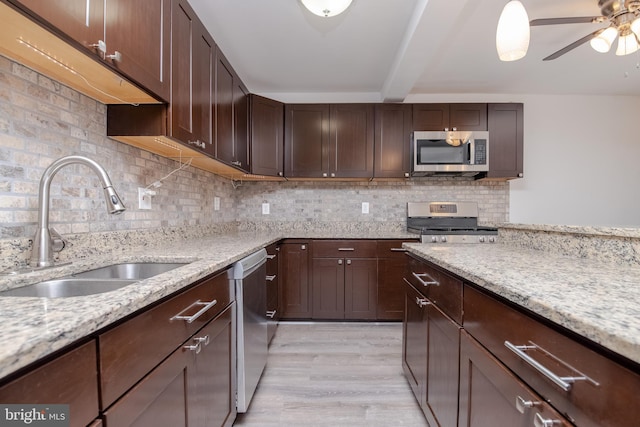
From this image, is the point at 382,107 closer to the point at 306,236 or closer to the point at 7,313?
the point at 306,236

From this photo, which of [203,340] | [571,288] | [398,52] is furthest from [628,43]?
[203,340]

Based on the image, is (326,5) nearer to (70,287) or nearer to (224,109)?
(224,109)

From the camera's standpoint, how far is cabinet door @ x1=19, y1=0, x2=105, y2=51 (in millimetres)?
773

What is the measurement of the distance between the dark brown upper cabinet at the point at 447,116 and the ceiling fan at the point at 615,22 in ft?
3.79

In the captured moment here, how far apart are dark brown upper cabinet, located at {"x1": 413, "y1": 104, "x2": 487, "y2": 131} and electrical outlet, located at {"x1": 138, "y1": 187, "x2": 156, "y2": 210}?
2.52 metres

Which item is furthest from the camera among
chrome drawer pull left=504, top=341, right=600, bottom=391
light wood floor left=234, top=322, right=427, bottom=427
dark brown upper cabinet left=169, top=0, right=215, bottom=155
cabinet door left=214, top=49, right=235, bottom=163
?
cabinet door left=214, top=49, right=235, bottom=163

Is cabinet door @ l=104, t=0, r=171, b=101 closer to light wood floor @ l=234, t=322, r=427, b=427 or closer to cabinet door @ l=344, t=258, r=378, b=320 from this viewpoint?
light wood floor @ l=234, t=322, r=427, b=427

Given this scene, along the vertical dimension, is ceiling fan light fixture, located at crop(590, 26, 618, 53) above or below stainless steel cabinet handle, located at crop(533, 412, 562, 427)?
above

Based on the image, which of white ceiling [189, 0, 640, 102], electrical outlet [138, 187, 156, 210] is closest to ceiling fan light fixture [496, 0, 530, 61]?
white ceiling [189, 0, 640, 102]

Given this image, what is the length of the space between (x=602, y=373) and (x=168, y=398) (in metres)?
1.07

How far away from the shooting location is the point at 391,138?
301 cm

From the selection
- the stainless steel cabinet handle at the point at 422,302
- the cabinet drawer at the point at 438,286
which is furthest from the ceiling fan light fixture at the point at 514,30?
the stainless steel cabinet handle at the point at 422,302

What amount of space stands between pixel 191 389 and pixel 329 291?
1862 millimetres

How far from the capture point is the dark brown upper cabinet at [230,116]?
2.00 m
